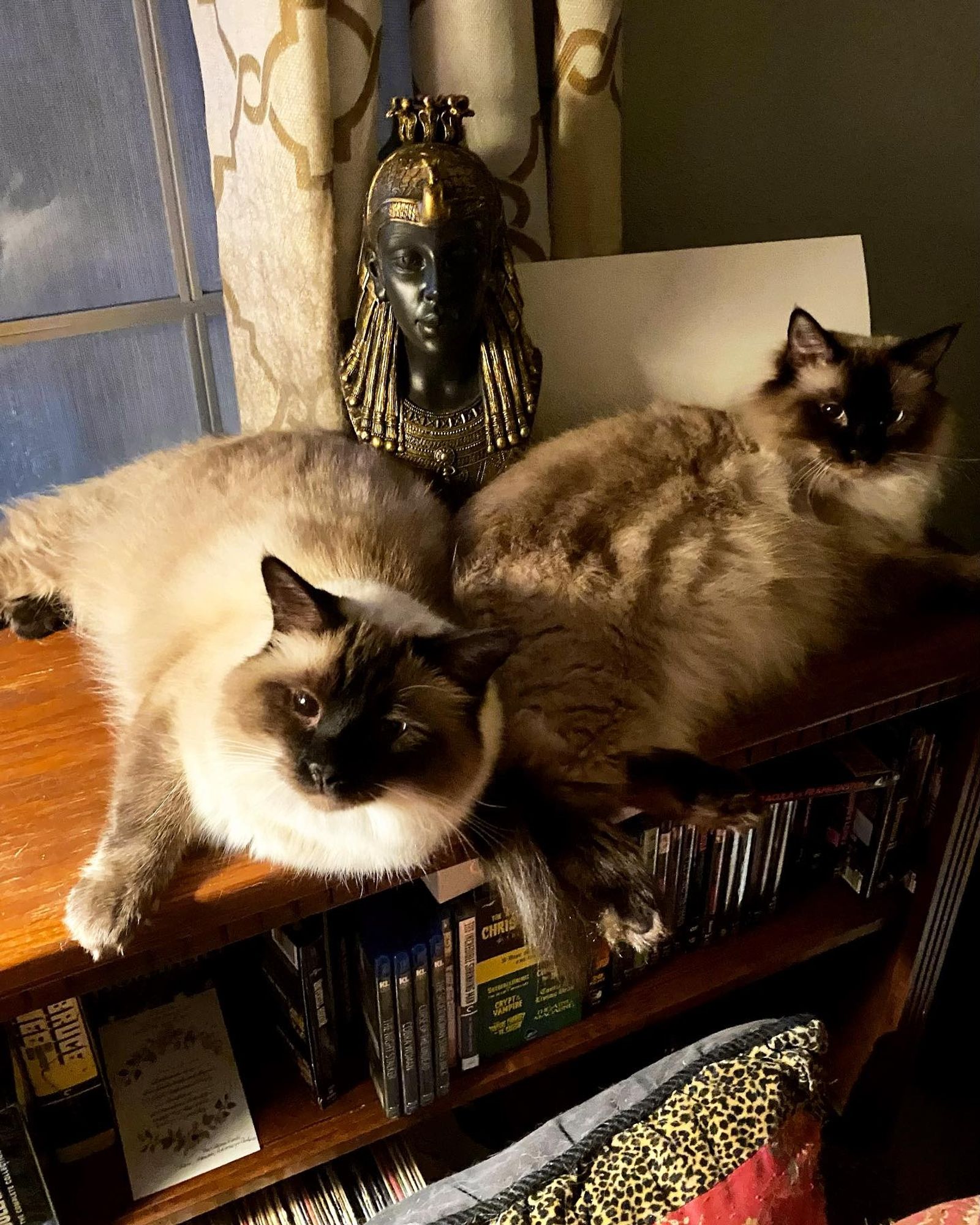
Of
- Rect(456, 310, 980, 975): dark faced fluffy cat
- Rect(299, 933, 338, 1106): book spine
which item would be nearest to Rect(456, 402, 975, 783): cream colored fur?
Rect(456, 310, 980, 975): dark faced fluffy cat

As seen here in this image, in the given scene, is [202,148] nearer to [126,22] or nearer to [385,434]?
[126,22]

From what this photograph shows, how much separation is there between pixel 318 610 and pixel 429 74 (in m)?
0.72

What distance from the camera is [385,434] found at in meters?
1.12

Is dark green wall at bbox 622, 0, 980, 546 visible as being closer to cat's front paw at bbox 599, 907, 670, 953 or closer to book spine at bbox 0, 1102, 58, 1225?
cat's front paw at bbox 599, 907, 670, 953

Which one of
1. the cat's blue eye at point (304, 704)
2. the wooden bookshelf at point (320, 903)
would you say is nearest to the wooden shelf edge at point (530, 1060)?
the wooden bookshelf at point (320, 903)

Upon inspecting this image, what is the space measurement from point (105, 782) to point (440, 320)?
57 centimetres

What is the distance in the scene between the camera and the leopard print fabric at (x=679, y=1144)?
32.2 inches

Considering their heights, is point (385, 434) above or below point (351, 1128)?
above

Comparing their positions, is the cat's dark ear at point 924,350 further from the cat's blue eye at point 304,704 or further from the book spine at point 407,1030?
the book spine at point 407,1030

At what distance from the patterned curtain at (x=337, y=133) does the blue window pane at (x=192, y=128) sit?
0.14m

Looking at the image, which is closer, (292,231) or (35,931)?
(35,931)

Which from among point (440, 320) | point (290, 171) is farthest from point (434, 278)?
point (290, 171)

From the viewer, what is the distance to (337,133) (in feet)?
3.50

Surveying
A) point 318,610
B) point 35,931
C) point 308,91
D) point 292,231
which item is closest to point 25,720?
point 35,931
